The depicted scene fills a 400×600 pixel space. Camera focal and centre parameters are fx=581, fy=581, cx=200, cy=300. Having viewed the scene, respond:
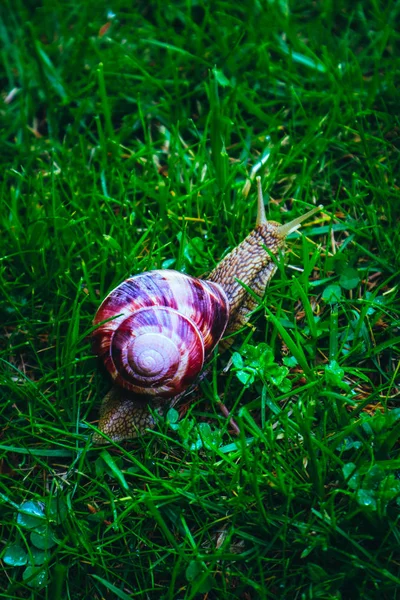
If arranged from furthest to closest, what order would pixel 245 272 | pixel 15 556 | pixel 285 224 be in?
pixel 285 224 → pixel 245 272 → pixel 15 556

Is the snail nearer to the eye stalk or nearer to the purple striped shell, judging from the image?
the purple striped shell

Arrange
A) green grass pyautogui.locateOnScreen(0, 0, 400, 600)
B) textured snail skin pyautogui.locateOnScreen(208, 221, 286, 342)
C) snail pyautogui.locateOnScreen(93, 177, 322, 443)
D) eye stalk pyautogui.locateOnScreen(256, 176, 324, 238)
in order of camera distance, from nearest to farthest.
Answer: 1. green grass pyautogui.locateOnScreen(0, 0, 400, 600)
2. snail pyautogui.locateOnScreen(93, 177, 322, 443)
3. textured snail skin pyautogui.locateOnScreen(208, 221, 286, 342)
4. eye stalk pyautogui.locateOnScreen(256, 176, 324, 238)

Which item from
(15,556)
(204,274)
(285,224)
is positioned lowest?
(15,556)

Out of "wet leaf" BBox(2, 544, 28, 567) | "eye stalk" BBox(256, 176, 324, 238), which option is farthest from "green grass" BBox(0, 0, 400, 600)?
"eye stalk" BBox(256, 176, 324, 238)


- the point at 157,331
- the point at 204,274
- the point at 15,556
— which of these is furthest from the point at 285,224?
the point at 15,556

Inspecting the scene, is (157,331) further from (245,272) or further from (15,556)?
(15,556)

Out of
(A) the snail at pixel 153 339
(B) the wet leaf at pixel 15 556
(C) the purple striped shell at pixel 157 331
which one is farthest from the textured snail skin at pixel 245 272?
(B) the wet leaf at pixel 15 556

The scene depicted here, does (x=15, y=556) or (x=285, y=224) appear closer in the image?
(x=15, y=556)

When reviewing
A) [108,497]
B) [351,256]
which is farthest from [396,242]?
[108,497]

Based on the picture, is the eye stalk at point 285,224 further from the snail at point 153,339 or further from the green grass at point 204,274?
the snail at point 153,339
